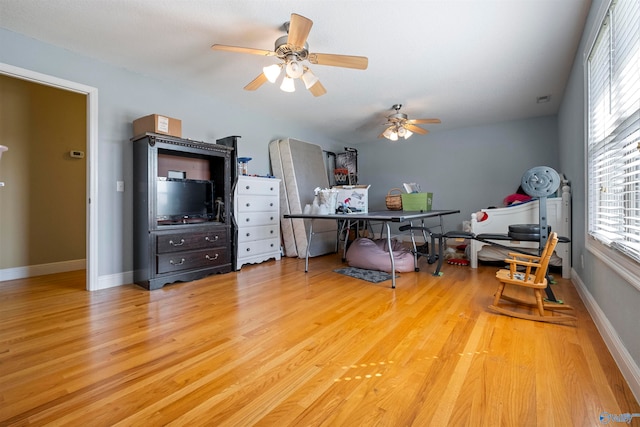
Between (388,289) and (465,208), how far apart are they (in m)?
3.48

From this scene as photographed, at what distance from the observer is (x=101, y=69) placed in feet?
9.49

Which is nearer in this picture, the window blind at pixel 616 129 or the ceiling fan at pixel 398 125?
the window blind at pixel 616 129

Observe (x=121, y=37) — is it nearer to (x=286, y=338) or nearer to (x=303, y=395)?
(x=286, y=338)

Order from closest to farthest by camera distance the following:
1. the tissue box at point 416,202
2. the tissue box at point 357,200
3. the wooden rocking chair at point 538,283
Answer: the wooden rocking chair at point 538,283 < the tissue box at point 357,200 < the tissue box at point 416,202

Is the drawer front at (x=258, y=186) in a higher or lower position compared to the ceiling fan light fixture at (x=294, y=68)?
lower

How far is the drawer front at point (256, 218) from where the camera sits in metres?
3.70

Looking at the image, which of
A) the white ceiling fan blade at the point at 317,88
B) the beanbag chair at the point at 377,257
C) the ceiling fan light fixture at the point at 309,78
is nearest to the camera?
the ceiling fan light fixture at the point at 309,78

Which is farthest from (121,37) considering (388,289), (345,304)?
(388,289)

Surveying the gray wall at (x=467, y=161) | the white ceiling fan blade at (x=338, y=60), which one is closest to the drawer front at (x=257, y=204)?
the white ceiling fan blade at (x=338, y=60)

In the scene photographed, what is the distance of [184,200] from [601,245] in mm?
3666

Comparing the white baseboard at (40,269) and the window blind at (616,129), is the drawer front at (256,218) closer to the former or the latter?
the white baseboard at (40,269)

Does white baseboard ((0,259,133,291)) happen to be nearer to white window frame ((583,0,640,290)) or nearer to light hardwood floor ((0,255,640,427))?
light hardwood floor ((0,255,640,427))

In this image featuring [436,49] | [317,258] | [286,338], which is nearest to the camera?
[286,338]

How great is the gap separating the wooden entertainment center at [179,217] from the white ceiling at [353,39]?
819 mm
